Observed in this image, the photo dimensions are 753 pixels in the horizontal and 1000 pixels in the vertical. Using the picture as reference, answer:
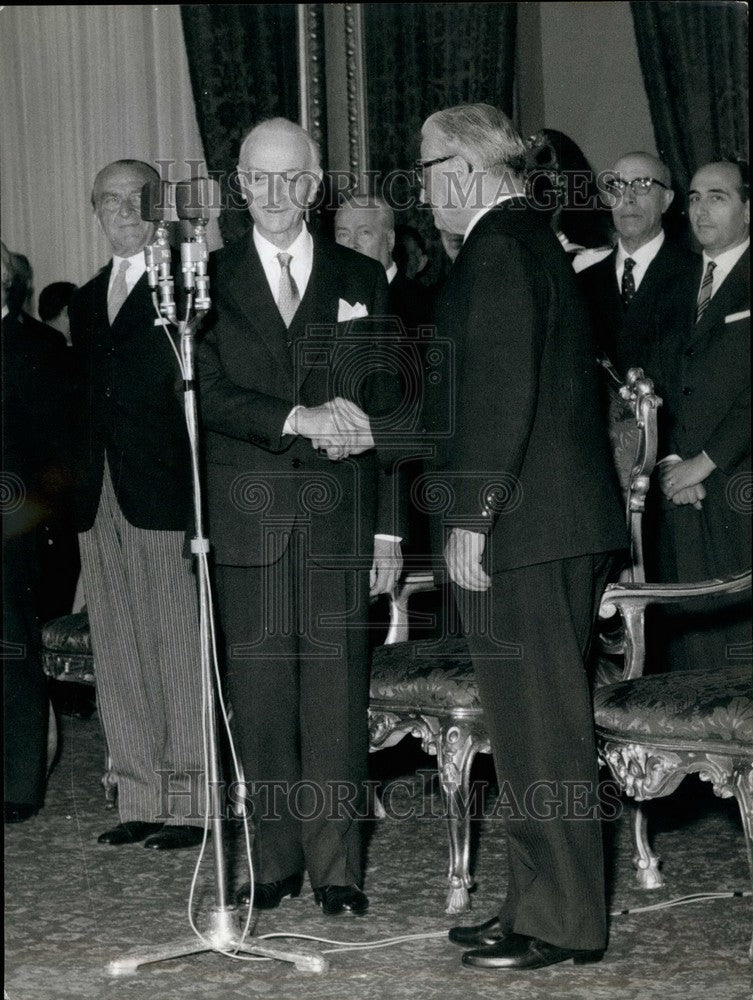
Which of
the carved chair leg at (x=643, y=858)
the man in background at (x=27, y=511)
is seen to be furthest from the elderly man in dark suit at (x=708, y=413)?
the man in background at (x=27, y=511)

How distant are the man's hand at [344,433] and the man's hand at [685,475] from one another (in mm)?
975

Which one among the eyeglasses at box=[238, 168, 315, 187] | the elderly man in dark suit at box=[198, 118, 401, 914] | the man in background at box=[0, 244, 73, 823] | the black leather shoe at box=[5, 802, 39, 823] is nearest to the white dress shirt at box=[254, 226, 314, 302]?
the elderly man in dark suit at box=[198, 118, 401, 914]

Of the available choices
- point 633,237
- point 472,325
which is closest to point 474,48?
point 633,237

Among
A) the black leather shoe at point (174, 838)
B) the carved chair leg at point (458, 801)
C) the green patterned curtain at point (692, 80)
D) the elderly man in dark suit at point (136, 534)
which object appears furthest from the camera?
the green patterned curtain at point (692, 80)

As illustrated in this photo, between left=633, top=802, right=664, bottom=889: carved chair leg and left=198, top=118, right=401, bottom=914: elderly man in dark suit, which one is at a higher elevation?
left=198, top=118, right=401, bottom=914: elderly man in dark suit

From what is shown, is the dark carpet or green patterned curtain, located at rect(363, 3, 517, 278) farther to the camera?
green patterned curtain, located at rect(363, 3, 517, 278)

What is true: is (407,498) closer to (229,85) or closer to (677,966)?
(677,966)

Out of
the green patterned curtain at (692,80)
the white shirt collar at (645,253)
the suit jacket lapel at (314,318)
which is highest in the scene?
the green patterned curtain at (692,80)

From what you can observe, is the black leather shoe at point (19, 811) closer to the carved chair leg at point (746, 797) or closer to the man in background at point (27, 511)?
the man in background at point (27, 511)

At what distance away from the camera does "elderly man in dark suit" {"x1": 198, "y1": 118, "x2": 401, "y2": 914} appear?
2.91 m

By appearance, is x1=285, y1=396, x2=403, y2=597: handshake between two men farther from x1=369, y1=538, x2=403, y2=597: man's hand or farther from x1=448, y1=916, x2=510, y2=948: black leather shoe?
x1=448, y1=916, x2=510, y2=948: black leather shoe

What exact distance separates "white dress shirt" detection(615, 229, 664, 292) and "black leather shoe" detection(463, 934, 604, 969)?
2.02 meters

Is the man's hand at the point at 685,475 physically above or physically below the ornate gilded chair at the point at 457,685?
above

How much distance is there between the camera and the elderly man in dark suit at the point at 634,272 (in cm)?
383
